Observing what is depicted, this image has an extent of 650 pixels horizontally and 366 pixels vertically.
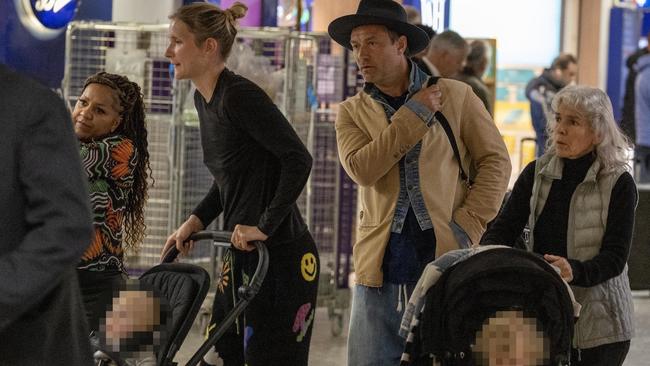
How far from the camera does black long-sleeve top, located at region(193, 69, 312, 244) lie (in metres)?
4.17

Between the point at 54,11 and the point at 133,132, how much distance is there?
364cm

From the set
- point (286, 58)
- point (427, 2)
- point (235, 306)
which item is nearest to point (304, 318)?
point (235, 306)

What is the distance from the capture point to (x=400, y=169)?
13.7 ft

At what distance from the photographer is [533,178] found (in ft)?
14.1

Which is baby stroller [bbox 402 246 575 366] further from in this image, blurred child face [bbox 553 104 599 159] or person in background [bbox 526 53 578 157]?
person in background [bbox 526 53 578 157]

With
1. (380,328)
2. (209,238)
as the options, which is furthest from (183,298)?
(380,328)

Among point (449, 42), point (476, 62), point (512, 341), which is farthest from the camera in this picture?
point (476, 62)

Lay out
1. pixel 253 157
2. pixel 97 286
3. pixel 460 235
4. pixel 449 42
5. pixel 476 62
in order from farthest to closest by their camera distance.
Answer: pixel 476 62, pixel 449 42, pixel 253 157, pixel 460 235, pixel 97 286

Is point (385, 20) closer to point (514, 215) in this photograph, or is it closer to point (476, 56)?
point (514, 215)

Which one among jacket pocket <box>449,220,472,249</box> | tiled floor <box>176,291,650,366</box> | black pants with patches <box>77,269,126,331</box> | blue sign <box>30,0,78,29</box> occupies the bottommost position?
tiled floor <box>176,291,650,366</box>

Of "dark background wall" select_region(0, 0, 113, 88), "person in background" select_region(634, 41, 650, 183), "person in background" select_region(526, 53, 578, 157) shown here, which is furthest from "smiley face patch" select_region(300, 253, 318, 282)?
"person in background" select_region(634, 41, 650, 183)

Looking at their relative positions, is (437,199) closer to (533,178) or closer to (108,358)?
(533,178)

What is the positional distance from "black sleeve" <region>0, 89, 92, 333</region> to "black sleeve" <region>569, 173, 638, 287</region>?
218 centimetres

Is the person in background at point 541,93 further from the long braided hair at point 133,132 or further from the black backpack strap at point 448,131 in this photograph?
the long braided hair at point 133,132
